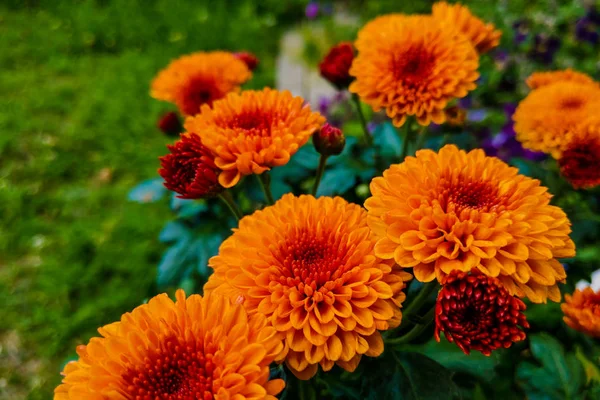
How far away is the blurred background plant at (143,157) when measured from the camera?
1.38 meters

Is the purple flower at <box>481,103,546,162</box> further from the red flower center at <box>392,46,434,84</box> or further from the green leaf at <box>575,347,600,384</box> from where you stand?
the red flower center at <box>392,46,434,84</box>

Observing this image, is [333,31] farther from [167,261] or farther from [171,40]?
[167,261]

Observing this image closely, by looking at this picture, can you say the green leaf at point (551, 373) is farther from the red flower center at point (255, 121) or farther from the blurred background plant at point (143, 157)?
the red flower center at point (255, 121)

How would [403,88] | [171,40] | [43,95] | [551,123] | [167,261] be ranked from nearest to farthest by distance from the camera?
[403,88], [551,123], [167,261], [43,95], [171,40]

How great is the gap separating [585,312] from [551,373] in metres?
0.28

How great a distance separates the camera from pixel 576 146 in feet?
3.78

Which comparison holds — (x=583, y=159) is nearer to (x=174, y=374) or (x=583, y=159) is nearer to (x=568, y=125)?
(x=568, y=125)

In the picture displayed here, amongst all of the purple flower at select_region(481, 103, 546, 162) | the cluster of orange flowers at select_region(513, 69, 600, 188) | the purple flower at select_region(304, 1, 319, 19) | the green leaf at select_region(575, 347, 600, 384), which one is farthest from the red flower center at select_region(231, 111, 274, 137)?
the purple flower at select_region(304, 1, 319, 19)

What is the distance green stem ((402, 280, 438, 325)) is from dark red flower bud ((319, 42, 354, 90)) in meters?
0.61

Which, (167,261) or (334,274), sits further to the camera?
(167,261)

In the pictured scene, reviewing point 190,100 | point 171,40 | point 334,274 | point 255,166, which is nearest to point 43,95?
point 171,40

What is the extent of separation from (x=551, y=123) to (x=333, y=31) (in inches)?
101

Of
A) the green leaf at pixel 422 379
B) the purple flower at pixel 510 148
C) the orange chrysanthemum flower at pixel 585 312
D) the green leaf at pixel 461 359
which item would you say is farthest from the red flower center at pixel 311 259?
the purple flower at pixel 510 148

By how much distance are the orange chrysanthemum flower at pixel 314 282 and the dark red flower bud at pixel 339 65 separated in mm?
526
